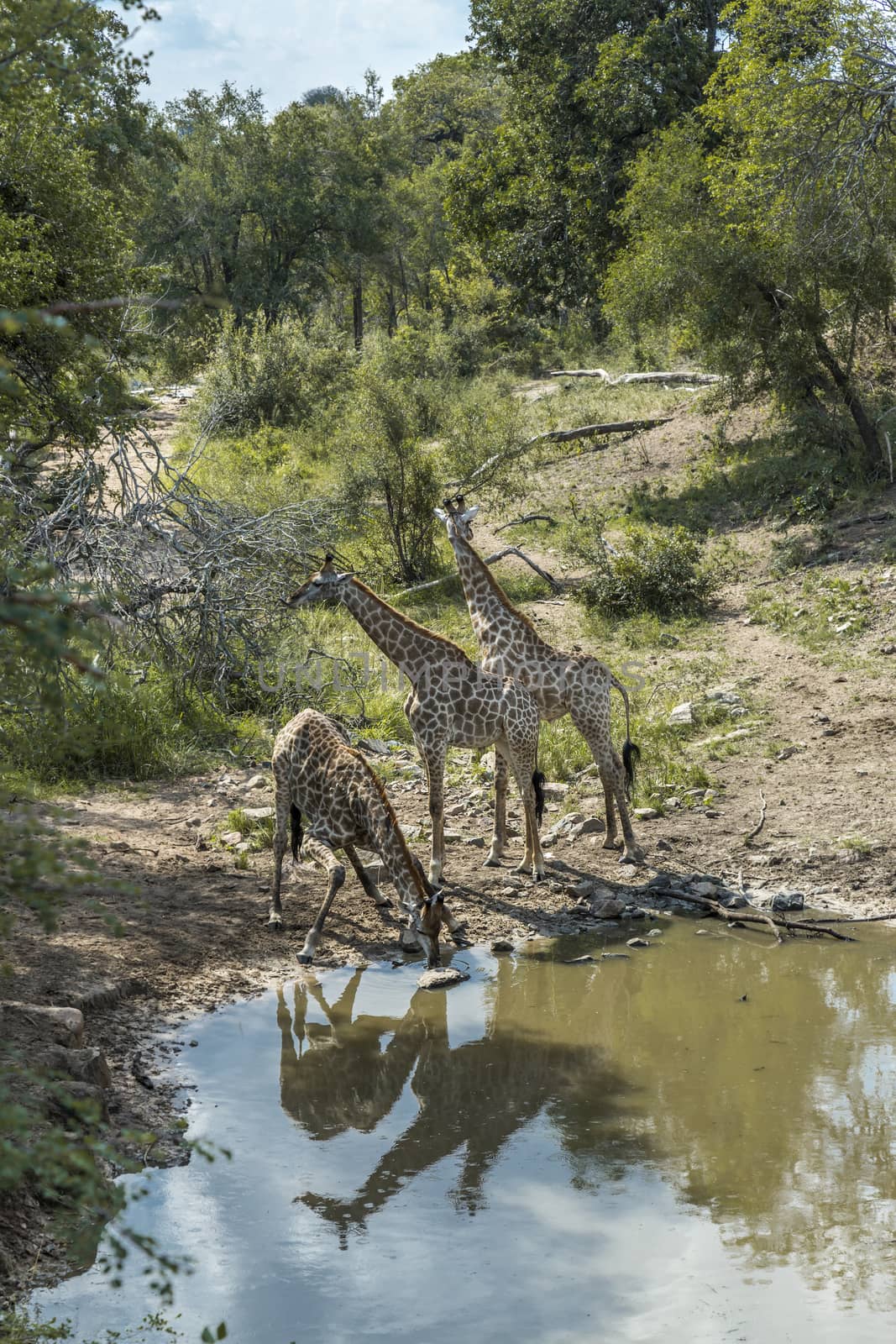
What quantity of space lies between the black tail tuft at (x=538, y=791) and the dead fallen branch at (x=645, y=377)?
1451 centimetres

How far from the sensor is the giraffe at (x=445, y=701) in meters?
8.62

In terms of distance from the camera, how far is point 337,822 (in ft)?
25.3

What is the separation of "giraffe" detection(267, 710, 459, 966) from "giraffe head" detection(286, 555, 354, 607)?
0.91 metres

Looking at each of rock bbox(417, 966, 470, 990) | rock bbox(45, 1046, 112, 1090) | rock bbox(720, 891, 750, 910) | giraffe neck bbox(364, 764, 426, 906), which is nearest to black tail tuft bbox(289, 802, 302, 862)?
giraffe neck bbox(364, 764, 426, 906)

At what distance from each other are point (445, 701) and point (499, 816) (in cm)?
107

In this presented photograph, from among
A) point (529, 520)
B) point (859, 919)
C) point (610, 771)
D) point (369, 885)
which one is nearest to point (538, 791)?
point (610, 771)

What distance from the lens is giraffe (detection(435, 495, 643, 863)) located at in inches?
356

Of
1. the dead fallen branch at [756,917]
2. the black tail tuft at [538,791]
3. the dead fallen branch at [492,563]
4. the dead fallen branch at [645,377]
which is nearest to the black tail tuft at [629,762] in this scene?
the black tail tuft at [538,791]

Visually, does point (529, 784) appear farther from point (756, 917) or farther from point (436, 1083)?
point (436, 1083)

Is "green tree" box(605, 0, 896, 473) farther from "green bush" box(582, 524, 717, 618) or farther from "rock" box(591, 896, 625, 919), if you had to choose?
"rock" box(591, 896, 625, 919)

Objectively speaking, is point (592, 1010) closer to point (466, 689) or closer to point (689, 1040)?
point (689, 1040)

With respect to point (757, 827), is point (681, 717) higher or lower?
higher

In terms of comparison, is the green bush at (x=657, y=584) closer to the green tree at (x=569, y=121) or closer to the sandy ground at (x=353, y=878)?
the sandy ground at (x=353, y=878)

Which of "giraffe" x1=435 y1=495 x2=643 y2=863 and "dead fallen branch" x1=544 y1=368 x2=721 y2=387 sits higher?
"dead fallen branch" x1=544 y1=368 x2=721 y2=387
